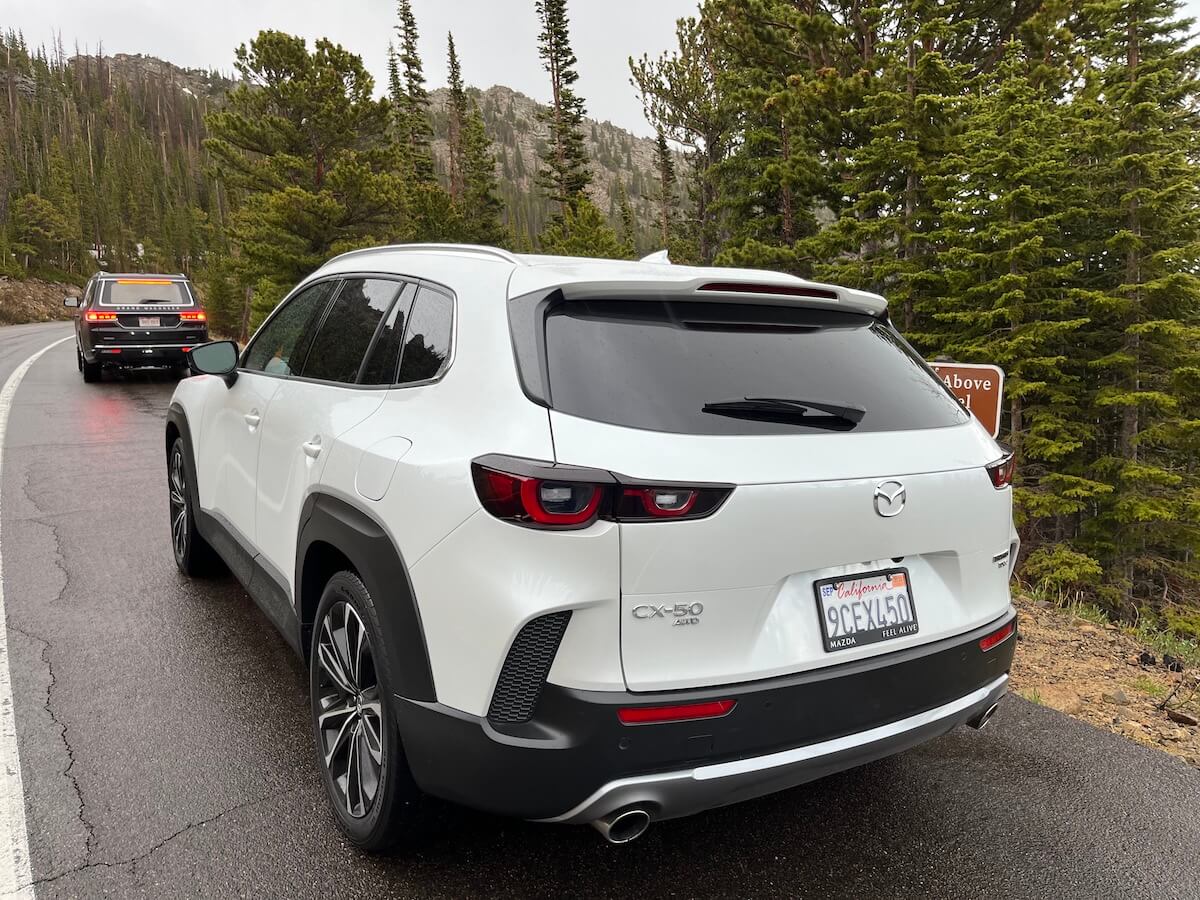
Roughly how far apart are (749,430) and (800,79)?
18573mm

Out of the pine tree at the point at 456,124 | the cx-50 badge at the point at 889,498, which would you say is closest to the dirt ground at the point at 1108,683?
the cx-50 badge at the point at 889,498

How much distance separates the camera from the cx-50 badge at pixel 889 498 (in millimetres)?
2100

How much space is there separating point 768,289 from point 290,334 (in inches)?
91.2

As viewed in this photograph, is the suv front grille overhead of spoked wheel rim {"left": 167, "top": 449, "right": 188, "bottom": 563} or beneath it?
overhead

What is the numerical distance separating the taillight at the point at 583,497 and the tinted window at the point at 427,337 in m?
0.65

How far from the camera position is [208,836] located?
2.52 m

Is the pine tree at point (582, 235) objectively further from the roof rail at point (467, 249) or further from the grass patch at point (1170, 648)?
the roof rail at point (467, 249)

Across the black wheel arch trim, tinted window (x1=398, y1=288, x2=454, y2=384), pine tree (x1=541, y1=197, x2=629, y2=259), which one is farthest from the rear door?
pine tree (x1=541, y1=197, x2=629, y2=259)

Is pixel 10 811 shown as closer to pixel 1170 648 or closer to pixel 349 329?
pixel 349 329

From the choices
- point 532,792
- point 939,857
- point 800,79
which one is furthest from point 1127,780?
point 800,79

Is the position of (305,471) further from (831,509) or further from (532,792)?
(831,509)

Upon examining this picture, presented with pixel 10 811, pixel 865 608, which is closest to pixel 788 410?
pixel 865 608

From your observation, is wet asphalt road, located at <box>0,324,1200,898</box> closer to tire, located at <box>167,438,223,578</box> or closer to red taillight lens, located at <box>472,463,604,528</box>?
tire, located at <box>167,438,223,578</box>

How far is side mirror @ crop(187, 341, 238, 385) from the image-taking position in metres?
3.98
